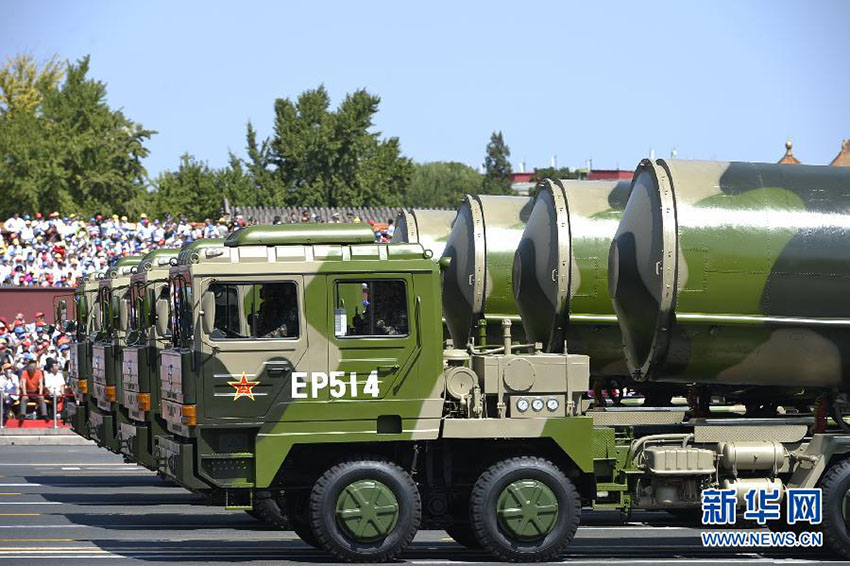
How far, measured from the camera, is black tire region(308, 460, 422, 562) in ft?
47.2

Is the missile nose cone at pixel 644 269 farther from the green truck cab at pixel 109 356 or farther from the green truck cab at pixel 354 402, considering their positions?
the green truck cab at pixel 109 356

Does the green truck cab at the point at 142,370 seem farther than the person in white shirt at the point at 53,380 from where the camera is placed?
No

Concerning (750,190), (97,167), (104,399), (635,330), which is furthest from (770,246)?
(97,167)

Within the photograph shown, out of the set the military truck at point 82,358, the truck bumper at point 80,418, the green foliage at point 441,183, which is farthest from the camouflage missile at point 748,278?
the green foliage at point 441,183

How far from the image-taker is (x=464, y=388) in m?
14.9

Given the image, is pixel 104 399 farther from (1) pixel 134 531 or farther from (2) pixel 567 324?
(2) pixel 567 324

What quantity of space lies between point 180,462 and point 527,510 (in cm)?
321

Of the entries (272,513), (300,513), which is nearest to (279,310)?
(300,513)

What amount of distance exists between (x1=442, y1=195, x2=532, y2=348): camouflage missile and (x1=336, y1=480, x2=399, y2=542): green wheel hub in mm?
7136

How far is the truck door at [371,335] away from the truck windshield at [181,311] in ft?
4.21

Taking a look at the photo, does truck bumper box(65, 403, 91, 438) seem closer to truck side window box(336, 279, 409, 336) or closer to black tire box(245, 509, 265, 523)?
black tire box(245, 509, 265, 523)

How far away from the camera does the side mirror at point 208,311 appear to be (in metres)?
14.4

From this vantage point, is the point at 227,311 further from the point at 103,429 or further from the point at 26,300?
the point at 26,300

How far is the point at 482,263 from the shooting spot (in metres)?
21.9
